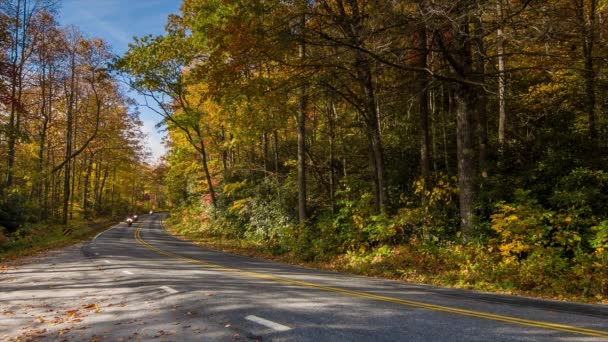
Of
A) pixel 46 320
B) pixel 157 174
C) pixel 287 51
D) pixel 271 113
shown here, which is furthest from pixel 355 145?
pixel 157 174

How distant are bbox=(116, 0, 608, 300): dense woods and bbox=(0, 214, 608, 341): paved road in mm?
2766

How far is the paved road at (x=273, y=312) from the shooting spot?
17.4ft

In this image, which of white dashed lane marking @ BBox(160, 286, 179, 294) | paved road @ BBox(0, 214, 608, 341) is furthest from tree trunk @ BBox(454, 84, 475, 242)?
white dashed lane marking @ BBox(160, 286, 179, 294)

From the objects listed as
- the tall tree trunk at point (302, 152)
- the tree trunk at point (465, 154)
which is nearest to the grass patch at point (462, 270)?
the tree trunk at point (465, 154)

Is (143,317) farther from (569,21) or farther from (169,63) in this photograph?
(169,63)

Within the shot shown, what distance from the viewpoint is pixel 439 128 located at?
18000 mm

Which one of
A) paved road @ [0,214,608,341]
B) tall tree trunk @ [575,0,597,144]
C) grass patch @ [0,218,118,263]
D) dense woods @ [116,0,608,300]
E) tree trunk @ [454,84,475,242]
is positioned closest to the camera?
paved road @ [0,214,608,341]

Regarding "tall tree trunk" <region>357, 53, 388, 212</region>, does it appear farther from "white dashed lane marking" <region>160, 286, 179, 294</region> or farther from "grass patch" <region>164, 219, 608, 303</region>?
"white dashed lane marking" <region>160, 286, 179, 294</region>

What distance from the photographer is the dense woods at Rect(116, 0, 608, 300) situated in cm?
1012

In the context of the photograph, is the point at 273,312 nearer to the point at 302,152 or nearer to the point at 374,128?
the point at 374,128

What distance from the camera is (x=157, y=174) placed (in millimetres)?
79875

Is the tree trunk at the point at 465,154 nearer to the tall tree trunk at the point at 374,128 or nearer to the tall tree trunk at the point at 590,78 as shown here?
the tall tree trunk at the point at 590,78

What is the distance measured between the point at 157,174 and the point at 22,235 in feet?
189

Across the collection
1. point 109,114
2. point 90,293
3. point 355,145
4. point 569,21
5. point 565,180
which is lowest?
point 90,293
